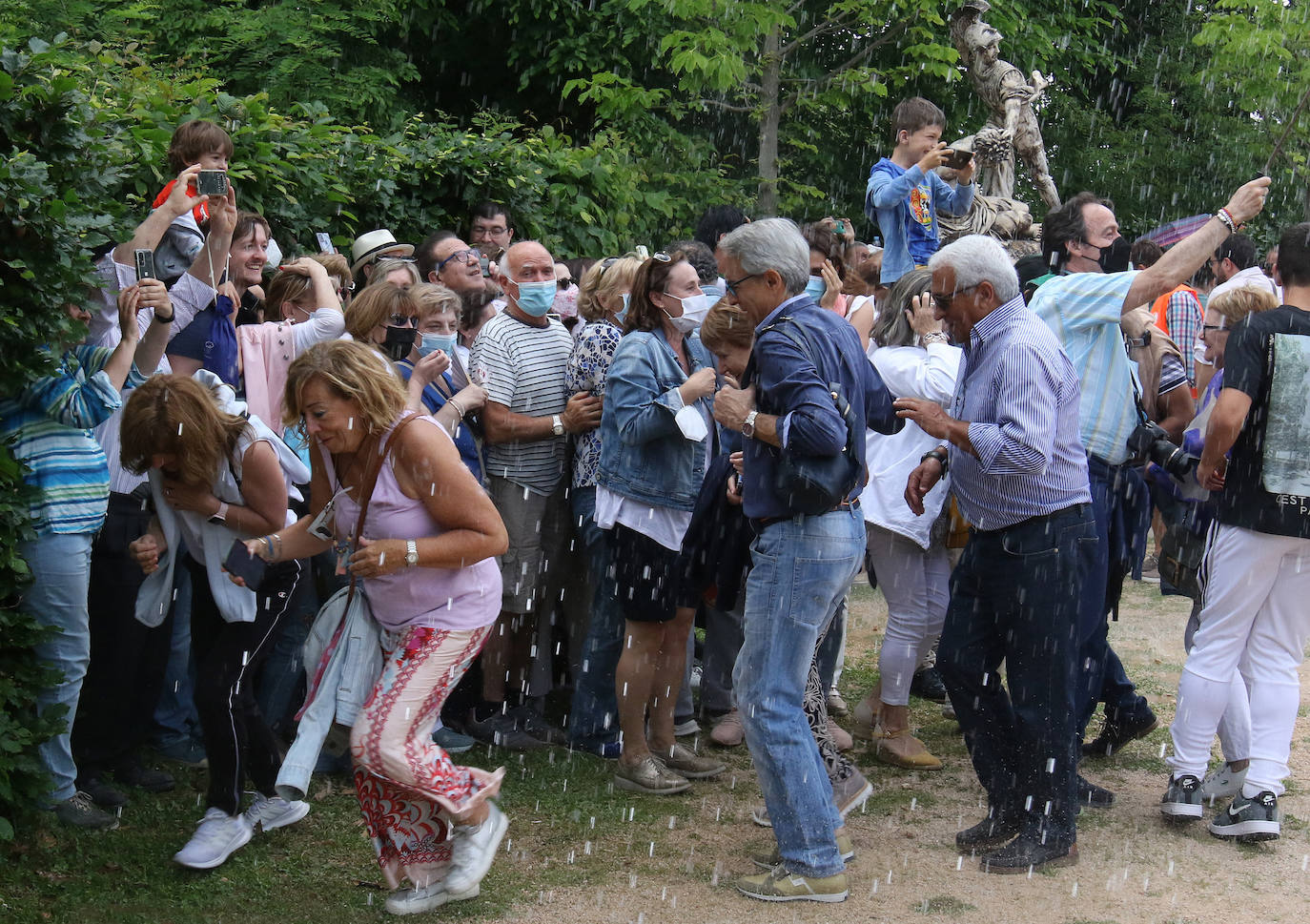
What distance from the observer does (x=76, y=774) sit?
5141 millimetres

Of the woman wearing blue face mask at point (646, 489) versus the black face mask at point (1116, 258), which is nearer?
the woman wearing blue face mask at point (646, 489)

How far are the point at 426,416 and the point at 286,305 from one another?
222 cm

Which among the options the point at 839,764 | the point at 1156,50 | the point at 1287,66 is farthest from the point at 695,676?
the point at 1156,50

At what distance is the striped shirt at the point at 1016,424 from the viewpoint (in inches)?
185

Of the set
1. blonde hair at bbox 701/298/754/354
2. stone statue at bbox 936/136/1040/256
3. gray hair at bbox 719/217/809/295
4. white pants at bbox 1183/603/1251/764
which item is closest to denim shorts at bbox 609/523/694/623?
blonde hair at bbox 701/298/754/354

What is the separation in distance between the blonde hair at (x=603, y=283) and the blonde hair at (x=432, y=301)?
886 millimetres

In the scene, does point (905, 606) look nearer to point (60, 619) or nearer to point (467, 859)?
point (467, 859)

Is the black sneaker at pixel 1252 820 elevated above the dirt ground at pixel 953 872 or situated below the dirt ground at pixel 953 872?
above

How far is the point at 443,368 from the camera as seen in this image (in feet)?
17.8

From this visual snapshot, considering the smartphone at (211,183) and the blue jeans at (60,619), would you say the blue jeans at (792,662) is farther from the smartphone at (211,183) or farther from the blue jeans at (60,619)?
the smartphone at (211,183)

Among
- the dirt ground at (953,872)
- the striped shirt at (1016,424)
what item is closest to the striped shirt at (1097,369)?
the striped shirt at (1016,424)

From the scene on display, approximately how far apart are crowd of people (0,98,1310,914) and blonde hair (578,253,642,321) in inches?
0.9

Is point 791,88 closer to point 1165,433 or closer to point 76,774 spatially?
point 1165,433

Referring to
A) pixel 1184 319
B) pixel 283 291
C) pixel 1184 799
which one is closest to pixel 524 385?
pixel 283 291
